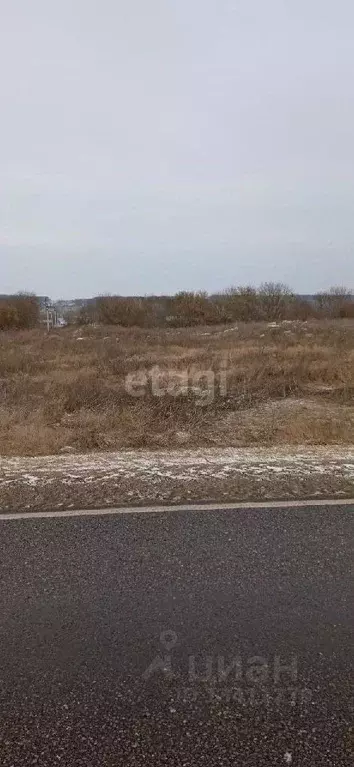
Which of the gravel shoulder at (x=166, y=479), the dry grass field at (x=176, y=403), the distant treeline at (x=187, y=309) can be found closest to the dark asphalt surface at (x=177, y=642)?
the gravel shoulder at (x=166, y=479)

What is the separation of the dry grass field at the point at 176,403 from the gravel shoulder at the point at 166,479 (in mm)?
1098

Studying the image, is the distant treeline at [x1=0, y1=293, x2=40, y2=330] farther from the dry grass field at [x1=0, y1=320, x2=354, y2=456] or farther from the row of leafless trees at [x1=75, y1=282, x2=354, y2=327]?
the dry grass field at [x1=0, y1=320, x2=354, y2=456]

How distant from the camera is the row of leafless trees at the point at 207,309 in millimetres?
50875

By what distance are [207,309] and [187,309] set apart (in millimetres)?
2411

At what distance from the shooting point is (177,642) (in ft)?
8.32

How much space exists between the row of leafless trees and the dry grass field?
34064mm

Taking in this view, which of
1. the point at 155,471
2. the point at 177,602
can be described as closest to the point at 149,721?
the point at 177,602

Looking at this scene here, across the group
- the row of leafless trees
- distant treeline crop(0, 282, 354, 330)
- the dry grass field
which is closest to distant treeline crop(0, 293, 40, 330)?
distant treeline crop(0, 282, 354, 330)

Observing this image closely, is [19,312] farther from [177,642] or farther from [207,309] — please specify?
[177,642]

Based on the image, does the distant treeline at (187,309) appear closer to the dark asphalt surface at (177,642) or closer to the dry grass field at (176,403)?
the dry grass field at (176,403)

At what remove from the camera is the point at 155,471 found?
5.18 meters

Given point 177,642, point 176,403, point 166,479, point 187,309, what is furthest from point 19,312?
point 177,642

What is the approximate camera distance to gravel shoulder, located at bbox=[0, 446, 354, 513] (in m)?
4.41

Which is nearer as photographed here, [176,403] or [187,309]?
[176,403]
